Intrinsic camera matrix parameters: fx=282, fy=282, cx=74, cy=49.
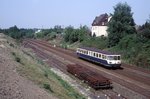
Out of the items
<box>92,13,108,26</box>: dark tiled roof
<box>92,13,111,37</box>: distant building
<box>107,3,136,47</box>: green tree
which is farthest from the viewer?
<box>92,13,108,26</box>: dark tiled roof

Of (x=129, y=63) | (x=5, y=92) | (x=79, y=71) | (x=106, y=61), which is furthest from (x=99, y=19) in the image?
(x=5, y=92)

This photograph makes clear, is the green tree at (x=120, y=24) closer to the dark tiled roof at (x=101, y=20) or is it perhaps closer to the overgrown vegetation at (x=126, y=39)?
the overgrown vegetation at (x=126, y=39)

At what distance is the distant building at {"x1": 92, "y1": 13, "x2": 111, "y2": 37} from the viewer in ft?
270

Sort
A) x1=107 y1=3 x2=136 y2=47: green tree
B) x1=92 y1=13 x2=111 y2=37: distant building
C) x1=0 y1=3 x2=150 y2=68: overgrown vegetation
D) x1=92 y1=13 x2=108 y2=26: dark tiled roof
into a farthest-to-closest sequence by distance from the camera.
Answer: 1. x1=92 y1=13 x2=108 y2=26: dark tiled roof
2. x1=92 y1=13 x2=111 y2=37: distant building
3. x1=107 y1=3 x2=136 y2=47: green tree
4. x1=0 y1=3 x2=150 y2=68: overgrown vegetation

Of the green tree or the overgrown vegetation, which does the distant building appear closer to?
the overgrown vegetation

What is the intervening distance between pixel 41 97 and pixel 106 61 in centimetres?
2304

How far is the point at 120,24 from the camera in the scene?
56.7 metres

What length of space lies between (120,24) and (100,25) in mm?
26941

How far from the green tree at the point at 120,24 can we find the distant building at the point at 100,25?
2266 centimetres

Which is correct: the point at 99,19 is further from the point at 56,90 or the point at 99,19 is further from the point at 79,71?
the point at 56,90

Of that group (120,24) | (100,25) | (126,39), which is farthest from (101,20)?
(126,39)

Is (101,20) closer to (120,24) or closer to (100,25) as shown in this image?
(100,25)

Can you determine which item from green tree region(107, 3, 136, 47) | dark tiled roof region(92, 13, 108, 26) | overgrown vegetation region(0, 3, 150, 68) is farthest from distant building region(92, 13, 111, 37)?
green tree region(107, 3, 136, 47)

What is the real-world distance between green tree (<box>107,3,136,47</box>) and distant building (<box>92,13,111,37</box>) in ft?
74.4
